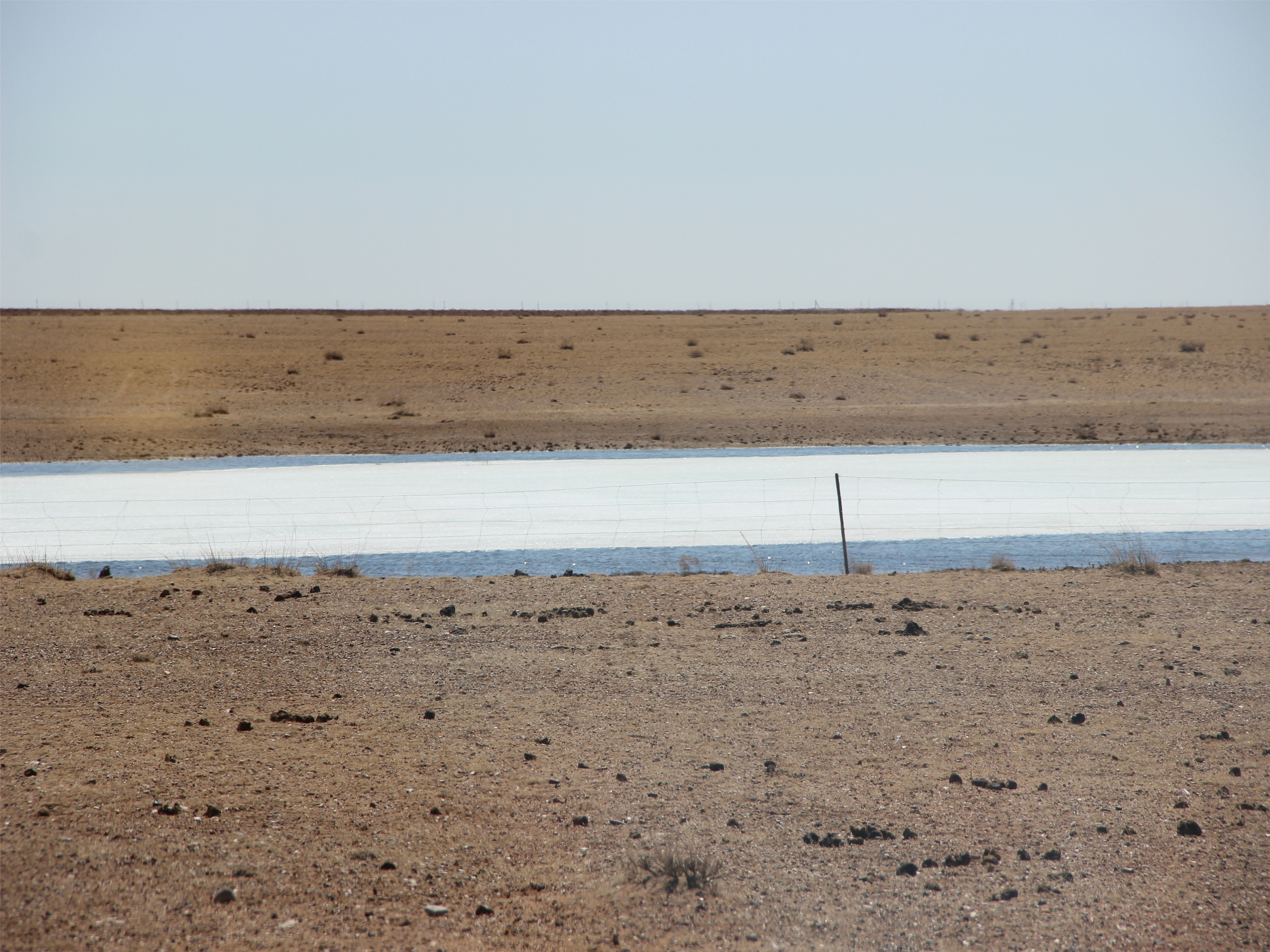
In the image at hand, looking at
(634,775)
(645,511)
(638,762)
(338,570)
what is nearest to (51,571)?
(338,570)

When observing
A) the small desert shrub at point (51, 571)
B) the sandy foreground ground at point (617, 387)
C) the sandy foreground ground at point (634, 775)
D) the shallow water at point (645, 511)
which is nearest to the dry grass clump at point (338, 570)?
the shallow water at point (645, 511)

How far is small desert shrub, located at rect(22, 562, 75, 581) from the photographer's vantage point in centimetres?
1004

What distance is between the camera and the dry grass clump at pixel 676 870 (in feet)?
12.3

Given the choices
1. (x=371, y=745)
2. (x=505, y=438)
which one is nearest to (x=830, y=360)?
(x=505, y=438)

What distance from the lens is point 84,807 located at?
170 inches

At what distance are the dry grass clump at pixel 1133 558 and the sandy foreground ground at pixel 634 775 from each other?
1.11m

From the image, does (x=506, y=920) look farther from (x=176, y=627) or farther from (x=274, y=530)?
(x=274, y=530)

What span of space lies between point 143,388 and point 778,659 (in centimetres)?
3047

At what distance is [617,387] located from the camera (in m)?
33.3

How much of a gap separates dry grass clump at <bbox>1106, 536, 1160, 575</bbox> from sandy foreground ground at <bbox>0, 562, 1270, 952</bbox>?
3.65 ft

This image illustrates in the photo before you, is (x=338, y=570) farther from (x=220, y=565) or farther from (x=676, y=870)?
(x=676, y=870)

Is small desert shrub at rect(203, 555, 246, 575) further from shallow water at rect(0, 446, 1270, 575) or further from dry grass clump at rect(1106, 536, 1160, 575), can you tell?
dry grass clump at rect(1106, 536, 1160, 575)

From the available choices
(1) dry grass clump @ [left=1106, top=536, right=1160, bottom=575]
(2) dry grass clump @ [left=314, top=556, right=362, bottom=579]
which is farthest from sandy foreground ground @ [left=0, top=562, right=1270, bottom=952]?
(2) dry grass clump @ [left=314, top=556, right=362, bottom=579]

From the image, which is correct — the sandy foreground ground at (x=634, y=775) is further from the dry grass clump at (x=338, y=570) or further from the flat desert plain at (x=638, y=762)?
the dry grass clump at (x=338, y=570)
